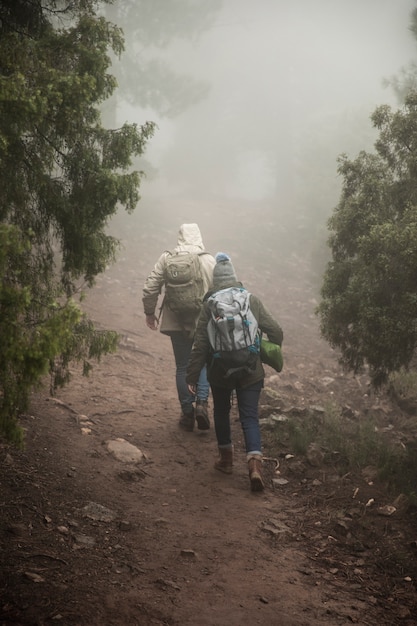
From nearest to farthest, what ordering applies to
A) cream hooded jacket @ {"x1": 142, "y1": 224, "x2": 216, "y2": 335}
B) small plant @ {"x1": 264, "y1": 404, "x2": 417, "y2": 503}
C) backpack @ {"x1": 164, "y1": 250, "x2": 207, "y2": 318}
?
small plant @ {"x1": 264, "y1": 404, "x2": 417, "y2": 503}, backpack @ {"x1": 164, "y1": 250, "x2": 207, "y2": 318}, cream hooded jacket @ {"x1": 142, "y1": 224, "x2": 216, "y2": 335}

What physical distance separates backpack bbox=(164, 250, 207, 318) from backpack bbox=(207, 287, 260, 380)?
3.70 feet

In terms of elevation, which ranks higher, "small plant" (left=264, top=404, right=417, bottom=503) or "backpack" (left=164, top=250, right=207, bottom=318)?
"backpack" (left=164, top=250, right=207, bottom=318)

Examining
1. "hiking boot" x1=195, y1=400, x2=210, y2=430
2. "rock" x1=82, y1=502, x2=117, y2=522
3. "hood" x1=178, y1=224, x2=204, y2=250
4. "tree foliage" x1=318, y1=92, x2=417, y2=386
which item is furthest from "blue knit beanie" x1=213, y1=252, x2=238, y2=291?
"rock" x1=82, y1=502, x2=117, y2=522

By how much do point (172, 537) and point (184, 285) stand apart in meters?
3.20

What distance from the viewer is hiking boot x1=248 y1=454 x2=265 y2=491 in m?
5.20

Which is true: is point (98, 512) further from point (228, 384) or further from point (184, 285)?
point (184, 285)

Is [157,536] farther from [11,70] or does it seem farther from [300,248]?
[300,248]

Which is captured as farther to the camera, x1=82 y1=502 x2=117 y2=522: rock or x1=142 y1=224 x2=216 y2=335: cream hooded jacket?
x1=142 y1=224 x2=216 y2=335: cream hooded jacket

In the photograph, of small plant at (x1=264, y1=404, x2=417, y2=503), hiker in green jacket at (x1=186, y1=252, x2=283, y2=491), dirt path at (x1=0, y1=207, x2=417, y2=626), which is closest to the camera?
dirt path at (x1=0, y1=207, x2=417, y2=626)

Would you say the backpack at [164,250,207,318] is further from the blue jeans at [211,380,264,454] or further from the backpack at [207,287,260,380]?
the blue jeans at [211,380,264,454]

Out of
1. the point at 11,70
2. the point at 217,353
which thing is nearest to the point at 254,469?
the point at 217,353

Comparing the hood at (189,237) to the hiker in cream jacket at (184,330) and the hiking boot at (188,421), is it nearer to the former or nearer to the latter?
the hiker in cream jacket at (184,330)

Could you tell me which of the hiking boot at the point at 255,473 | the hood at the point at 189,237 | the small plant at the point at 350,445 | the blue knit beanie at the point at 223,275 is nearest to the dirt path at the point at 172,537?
the hiking boot at the point at 255,473

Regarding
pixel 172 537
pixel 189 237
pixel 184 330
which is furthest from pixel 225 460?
pixel 189 237
